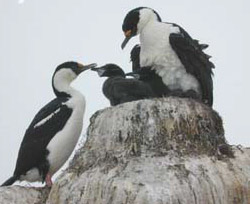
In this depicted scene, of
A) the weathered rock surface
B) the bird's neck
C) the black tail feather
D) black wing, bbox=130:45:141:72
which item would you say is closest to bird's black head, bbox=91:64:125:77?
black wing, bbox=130:45:141:72

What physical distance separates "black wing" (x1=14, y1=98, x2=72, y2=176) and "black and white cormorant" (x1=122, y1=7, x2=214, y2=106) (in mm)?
1299

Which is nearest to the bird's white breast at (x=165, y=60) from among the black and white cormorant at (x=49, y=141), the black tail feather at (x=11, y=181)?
the black and white cormorant at (x=49, y=141)

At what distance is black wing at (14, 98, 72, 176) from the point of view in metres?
8.07

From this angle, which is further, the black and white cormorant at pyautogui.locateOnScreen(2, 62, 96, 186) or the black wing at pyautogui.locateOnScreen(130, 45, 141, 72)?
the black wing at pyautogui.locateOnScreen(130, 45, 141, 72)

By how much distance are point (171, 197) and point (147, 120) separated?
4.33ft

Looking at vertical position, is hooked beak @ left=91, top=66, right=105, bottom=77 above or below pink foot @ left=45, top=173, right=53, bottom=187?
above

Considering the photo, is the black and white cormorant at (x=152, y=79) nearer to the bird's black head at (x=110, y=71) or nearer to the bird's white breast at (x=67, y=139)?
the bird's black head at (x=110, y=71)

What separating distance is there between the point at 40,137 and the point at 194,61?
7.05 feet

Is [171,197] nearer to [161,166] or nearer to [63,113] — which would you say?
[161,166]

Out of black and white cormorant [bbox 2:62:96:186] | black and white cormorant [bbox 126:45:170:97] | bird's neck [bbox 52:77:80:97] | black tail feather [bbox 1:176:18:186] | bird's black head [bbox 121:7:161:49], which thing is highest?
bird's black head [bbox 121:7:161:49]

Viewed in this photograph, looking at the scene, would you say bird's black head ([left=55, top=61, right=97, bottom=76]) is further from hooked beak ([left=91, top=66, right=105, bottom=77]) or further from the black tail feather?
the black tail feather

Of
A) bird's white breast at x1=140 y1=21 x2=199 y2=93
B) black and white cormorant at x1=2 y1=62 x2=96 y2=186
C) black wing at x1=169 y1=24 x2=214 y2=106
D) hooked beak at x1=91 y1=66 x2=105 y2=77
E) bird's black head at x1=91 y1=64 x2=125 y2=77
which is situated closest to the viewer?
black and white cormorant at x1=2 y1=62 x2=96 y2=186

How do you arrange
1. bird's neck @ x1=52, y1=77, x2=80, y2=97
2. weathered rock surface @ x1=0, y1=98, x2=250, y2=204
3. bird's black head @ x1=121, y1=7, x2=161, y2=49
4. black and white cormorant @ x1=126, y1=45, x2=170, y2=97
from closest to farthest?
weathered rock surface @ x1=0, y1=98, x2=250, y2=204
black and white cormorant @ x1=126, y1=45, x2=170, y2=97
bird's neck @ x1=52, y1=77, x2=80, y2=97
bird's black head @ x1=121, y1=7, x2=161, y2=49

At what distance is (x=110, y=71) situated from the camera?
9.02m
